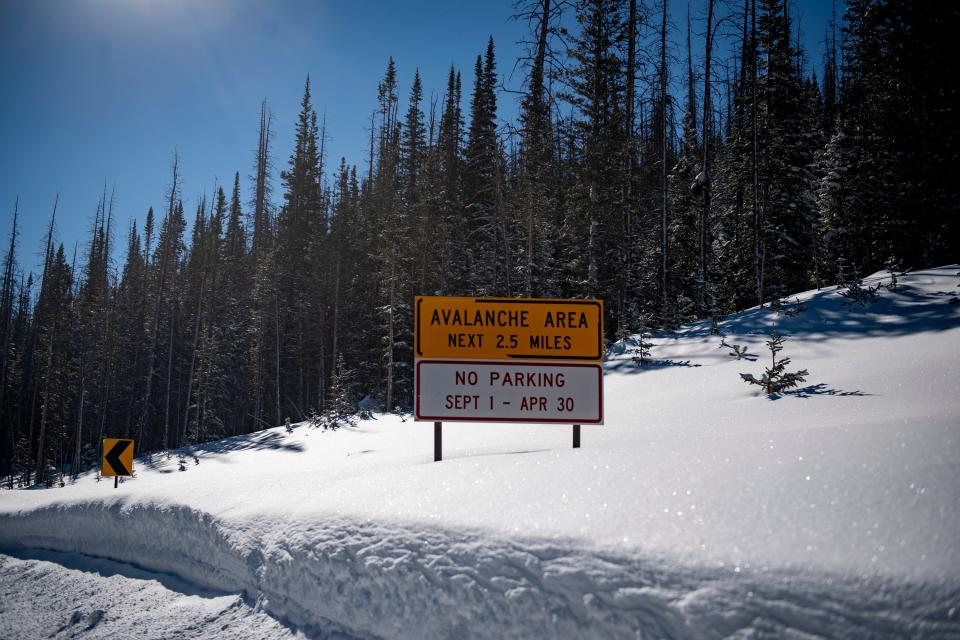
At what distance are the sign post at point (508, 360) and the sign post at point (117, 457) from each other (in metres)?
7.83

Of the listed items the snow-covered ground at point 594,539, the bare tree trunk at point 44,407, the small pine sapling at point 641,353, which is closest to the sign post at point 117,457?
the snow-covered ground at point 594,539

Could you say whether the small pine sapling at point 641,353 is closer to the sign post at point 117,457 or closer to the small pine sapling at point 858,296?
the small pine sapling at point 858,296

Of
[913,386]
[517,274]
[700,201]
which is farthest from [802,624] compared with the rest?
[517,274]

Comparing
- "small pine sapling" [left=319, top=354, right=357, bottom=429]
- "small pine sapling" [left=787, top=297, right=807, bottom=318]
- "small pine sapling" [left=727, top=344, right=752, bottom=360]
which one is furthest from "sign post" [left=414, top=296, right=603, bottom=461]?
"small pine sapling" [left=319, top=354, right=357, bottom=429]

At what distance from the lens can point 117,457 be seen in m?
9.77

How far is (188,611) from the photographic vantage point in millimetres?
4125

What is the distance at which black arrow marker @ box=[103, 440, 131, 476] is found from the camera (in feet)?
31.8

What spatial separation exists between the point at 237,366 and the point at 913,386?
4244cm

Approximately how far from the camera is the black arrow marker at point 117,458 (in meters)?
9.70

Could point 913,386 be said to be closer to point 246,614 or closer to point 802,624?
point 802,624

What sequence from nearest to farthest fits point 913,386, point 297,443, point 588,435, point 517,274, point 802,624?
point 802,624 < point 913,386 < point 588,435 < point 297,443 < point 517,274

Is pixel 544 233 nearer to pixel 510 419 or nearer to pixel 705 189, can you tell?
pixel 705 189

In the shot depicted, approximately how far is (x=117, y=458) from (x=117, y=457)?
2 cm

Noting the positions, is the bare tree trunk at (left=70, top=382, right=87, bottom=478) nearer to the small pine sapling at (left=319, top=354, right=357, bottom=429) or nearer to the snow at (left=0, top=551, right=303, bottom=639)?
the small pine sapling at (left=319, top=354, right=357, bottom=429)
